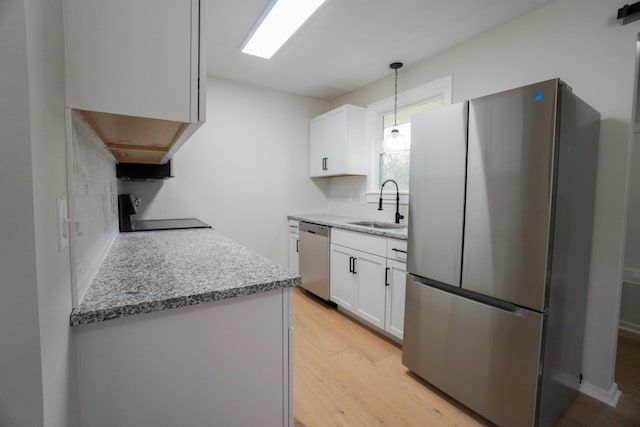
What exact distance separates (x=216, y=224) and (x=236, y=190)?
1.50ft

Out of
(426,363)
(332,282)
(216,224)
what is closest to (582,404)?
Result: (426,363)

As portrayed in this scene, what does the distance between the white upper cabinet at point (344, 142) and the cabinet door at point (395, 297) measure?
4.57ft

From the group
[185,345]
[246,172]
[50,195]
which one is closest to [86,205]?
[50,195]

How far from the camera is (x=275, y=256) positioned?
3.69 m

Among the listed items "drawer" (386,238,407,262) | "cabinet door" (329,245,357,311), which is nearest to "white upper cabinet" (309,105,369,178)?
"cabinet door" (329,245,357,311)

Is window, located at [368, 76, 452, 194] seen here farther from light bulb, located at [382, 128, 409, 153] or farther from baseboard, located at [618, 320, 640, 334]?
baseboard, located at [618, 320, 640, 334]

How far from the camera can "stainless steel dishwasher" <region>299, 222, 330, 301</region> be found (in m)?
3.05

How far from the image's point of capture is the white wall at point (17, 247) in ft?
1.54

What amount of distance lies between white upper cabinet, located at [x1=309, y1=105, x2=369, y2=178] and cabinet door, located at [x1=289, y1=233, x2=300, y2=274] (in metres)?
0.90

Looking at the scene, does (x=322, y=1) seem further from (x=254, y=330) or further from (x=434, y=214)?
(x=254, y=330)

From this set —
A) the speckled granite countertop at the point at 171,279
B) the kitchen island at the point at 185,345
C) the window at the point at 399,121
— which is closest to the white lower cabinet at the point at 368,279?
the window at the point at 399,121

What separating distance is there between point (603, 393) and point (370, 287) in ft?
5.04

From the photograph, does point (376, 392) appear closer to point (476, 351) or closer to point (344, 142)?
point (476, 351)

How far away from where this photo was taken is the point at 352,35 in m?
2.32
